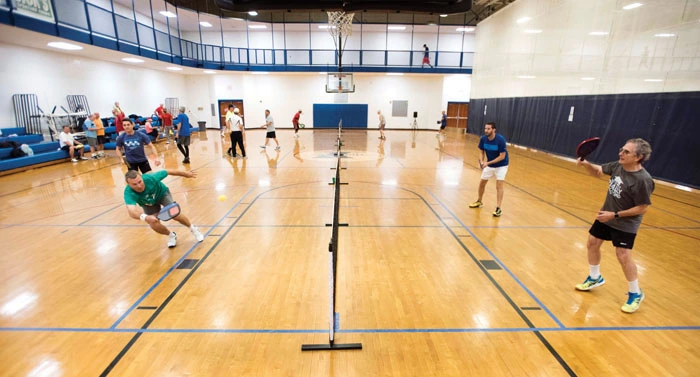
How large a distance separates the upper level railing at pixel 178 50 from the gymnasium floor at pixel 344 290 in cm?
729

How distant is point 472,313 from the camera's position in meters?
3.96

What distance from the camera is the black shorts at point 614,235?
3.78 metres

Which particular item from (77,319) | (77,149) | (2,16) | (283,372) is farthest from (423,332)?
(77,149)

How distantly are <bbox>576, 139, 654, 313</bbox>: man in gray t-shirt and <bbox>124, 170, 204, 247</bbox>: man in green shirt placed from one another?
5.57 m

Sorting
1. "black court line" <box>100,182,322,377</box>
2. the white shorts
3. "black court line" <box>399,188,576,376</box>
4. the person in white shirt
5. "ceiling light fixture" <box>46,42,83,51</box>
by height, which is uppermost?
"ceiling light fixture" <box>46,42,83,51</box>

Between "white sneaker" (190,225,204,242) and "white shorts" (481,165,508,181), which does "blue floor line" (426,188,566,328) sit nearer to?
"white shorts" (481,165,508,181)

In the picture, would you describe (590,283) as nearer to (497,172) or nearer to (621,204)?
(621,204)

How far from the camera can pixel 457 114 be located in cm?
3195

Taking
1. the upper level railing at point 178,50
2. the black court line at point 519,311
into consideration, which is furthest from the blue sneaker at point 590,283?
the upper level railing at point 178,50

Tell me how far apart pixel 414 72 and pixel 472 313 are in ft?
85.8

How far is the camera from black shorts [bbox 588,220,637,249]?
3.78 metres

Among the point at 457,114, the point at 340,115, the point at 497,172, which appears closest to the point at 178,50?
the point at 340,115

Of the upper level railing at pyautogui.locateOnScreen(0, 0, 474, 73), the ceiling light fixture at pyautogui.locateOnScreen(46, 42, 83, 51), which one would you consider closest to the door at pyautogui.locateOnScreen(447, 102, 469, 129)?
the upper level railing at pyautogui.locateOnScreen(0, 0, 474, 73)

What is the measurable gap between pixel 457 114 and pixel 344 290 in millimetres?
30379
